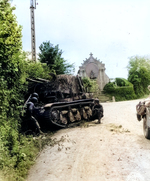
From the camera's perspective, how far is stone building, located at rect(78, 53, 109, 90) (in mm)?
36297

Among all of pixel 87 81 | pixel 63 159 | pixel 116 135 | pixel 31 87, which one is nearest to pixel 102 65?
pixel 87 81

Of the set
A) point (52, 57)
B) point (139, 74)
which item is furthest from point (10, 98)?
point (139, 74)

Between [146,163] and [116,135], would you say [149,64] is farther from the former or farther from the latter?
[146,163]

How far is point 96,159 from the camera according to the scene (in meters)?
5.98

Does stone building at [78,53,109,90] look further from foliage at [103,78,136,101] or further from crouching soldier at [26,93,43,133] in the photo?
crouching soldier at [26,93,43,133]

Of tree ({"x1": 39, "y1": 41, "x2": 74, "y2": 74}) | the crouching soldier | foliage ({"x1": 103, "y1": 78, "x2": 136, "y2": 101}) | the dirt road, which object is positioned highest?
tree ({"x1": 39, "y1": 41, "x2": 74, "y2": 74})

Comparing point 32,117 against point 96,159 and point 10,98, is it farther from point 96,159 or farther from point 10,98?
point 96,159

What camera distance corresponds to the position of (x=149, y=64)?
39562 millimetres

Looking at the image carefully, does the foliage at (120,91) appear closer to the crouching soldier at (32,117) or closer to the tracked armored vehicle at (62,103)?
the tracked armored vehicle at (62,103)

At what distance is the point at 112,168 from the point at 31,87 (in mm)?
7035

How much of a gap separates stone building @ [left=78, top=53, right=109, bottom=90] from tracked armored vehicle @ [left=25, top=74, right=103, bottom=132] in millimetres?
22906

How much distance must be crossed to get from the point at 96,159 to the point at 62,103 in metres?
5.39

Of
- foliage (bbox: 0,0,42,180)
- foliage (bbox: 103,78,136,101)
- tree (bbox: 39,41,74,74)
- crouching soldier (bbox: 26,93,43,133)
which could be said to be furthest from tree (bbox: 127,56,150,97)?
foliage (bbox: 0,0,42,180)

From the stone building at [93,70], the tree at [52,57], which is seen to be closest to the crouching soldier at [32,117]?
the tree at [52,57]
